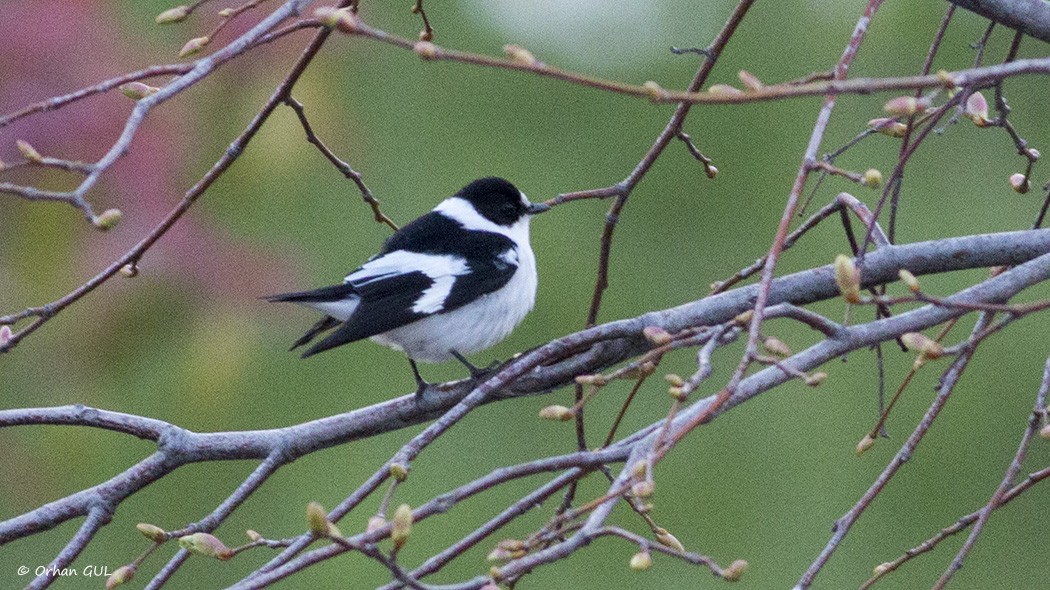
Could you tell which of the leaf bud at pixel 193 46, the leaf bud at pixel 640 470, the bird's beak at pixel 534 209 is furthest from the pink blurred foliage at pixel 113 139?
the leaf bud at pixel 640 470

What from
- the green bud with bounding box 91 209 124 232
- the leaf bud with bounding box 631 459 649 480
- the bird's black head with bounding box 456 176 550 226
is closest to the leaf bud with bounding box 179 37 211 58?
the green bud with bounding box 91 209 124 232

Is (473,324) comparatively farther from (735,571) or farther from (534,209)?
(735,571)

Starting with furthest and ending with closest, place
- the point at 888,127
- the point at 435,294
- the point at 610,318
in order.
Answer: the point at 610,318 → the point at 435,294 → the point at 888,127

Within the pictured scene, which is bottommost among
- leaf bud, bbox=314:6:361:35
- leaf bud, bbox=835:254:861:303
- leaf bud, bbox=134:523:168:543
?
leaf bud, bbox=134:523:168:543

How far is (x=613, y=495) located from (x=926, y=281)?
5.15 metres

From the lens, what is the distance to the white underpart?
2.96 metres

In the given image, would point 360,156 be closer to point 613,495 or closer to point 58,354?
point 58,354

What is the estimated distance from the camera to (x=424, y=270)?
301 centimetres

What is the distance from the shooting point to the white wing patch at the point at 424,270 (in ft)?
9.42

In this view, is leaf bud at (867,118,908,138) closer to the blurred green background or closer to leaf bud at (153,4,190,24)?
leaf bud at (153,4,190,24)

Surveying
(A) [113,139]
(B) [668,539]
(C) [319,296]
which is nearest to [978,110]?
(B) [668,539]

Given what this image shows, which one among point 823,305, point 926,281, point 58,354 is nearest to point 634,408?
point 823,305

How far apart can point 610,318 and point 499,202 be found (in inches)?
122

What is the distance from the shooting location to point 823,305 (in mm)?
6250
